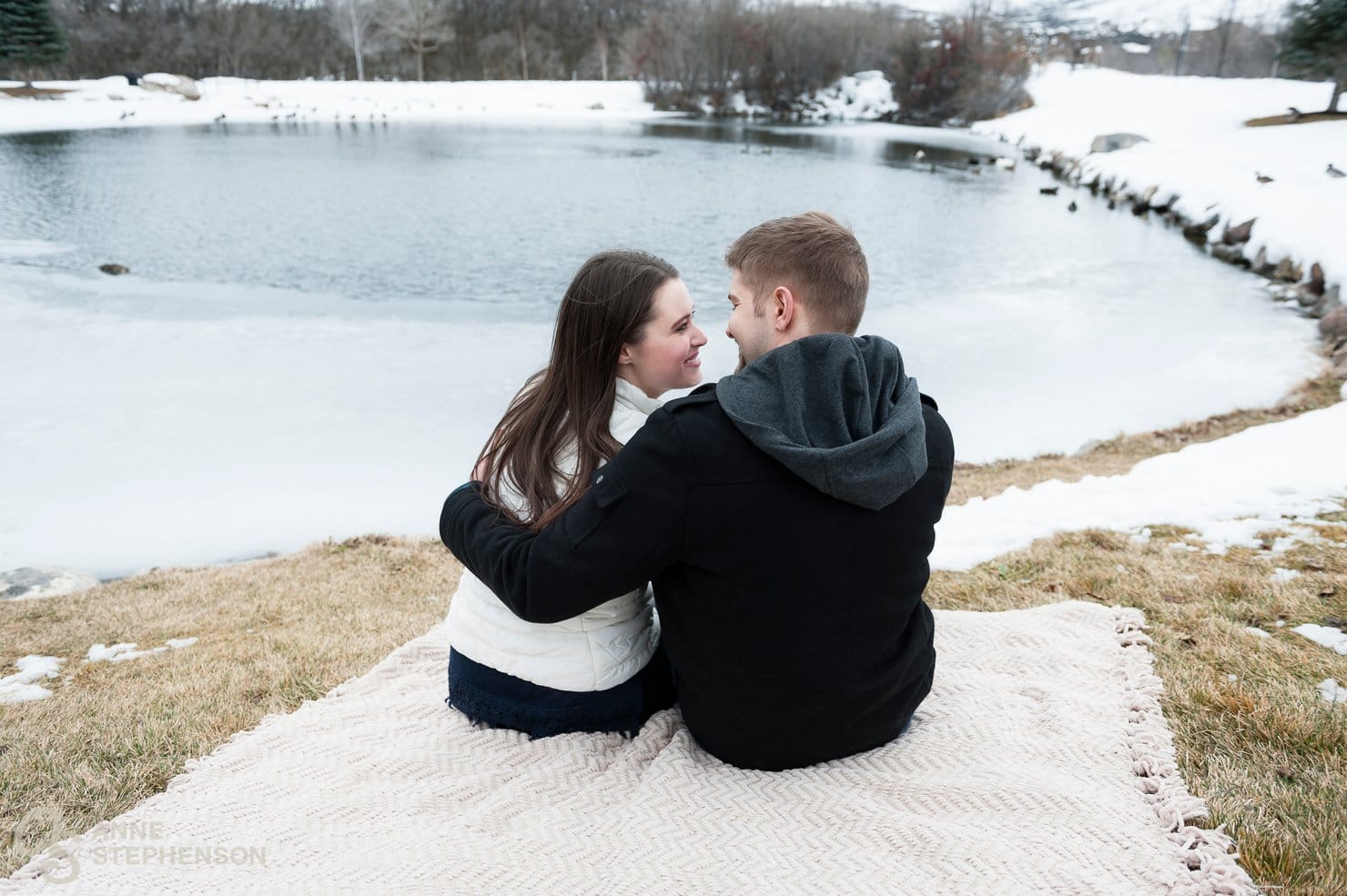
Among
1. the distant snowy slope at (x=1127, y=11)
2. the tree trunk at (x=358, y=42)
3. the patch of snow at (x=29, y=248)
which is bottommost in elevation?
the patch of snow at (x=29, y=248)

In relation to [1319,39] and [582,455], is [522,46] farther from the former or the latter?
[582,455]

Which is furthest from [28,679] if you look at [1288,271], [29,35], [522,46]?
[522,46]

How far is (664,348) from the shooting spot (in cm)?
233

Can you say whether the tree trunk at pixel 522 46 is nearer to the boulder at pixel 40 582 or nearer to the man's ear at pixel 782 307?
the boulder at pixel 40 582

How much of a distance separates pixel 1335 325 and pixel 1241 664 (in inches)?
407

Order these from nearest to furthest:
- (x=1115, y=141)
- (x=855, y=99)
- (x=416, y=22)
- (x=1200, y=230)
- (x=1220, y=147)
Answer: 1. (x=1200, y=230)
2. (x=1220, y=147)
3. (x=1115, y=141)
4. (x=855, y=99)
5. (x=416, y=22)

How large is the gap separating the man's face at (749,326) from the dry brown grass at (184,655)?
6.86ft

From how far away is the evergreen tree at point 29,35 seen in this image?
40.0 meters

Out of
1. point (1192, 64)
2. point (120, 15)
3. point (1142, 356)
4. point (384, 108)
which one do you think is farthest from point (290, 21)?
point (1142, 356)

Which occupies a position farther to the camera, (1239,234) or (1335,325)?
(1239,234)

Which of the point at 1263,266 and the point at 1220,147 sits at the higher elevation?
the point at 1220,147

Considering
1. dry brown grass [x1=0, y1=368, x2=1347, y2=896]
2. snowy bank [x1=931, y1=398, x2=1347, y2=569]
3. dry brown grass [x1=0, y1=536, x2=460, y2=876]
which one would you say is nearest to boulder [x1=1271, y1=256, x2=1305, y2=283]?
snowy bank [x1=931, y1=398, x2=1347, y2=569]

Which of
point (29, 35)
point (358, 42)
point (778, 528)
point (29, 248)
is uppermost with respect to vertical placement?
point (358, 42)

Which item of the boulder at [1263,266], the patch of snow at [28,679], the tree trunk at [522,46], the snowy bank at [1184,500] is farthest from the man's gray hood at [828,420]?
the tree trunk at [522,46]
